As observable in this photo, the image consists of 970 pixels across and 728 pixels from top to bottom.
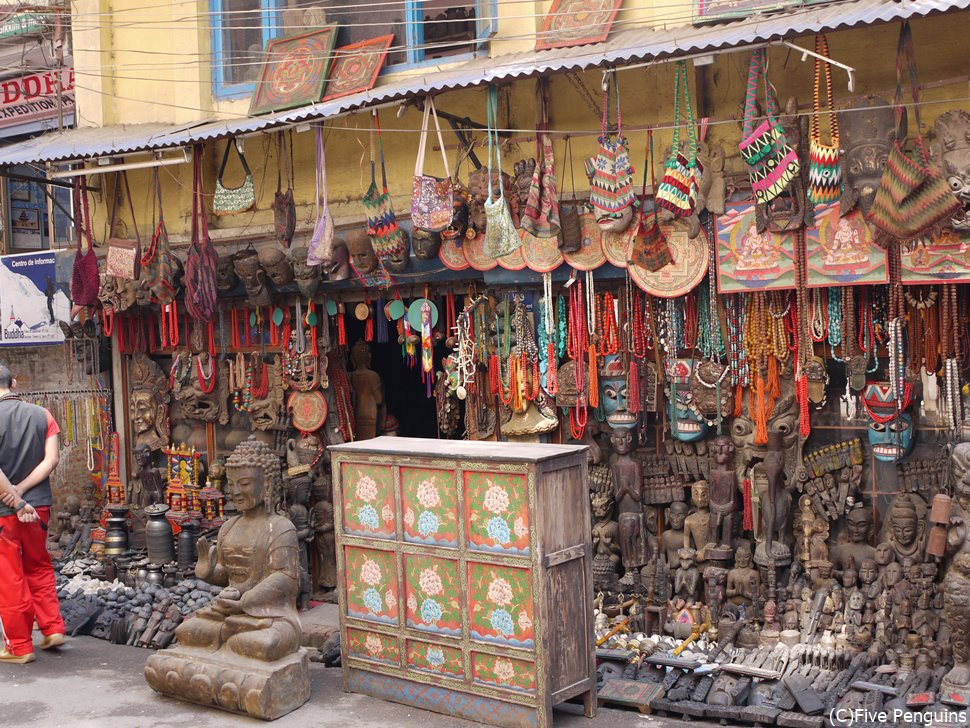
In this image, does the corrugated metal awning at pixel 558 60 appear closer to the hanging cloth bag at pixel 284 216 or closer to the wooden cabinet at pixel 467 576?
the hanging cloth bag at pixel 284 216

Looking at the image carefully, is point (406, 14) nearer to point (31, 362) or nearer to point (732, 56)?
point (732, 56)

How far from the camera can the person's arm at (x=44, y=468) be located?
7574 mm

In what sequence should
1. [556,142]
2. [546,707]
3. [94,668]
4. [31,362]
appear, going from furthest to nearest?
[31,362] → [556,142] → [94,668] → [546,707]

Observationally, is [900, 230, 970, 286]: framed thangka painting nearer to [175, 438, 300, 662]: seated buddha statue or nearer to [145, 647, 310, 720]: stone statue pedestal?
[175, 438, 300, 662]: seated buddha statue

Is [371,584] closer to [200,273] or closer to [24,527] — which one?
[24,527]

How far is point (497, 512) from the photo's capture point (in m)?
6.06

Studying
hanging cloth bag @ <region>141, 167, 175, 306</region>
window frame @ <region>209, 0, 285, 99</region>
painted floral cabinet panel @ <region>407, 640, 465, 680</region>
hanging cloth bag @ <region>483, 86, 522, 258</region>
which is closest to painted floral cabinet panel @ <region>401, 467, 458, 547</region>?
painted floral cabinet panel @ <region>407, 640, 465, 680</region>

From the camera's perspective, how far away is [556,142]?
824cm

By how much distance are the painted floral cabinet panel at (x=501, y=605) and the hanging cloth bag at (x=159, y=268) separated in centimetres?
491

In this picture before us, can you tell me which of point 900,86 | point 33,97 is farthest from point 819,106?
point 33,97

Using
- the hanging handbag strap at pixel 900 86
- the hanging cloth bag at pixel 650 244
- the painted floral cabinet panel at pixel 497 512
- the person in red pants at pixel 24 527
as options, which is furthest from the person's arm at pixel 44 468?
the hanging handbag strap at pixel 900 86

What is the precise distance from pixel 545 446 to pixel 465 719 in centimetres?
164

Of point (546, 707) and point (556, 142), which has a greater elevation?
point (556, 142)

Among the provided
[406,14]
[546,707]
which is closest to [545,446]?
A: [546,707]
